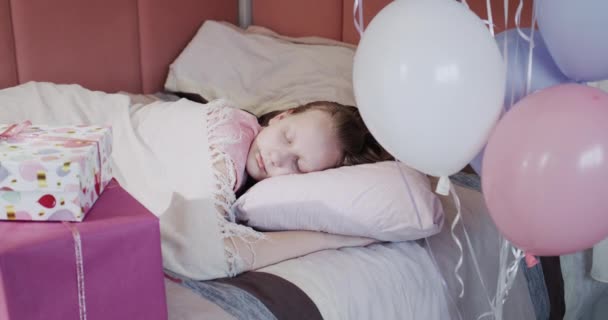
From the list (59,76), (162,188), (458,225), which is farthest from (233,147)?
(59,76)

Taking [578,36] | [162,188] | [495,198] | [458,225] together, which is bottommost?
[458,225]

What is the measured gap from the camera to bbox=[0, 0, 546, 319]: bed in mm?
1146

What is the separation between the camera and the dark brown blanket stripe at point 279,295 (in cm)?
111

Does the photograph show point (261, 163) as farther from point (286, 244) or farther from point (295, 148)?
point (286, 244)

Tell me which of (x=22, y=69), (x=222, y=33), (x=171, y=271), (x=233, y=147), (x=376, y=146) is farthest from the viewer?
(x=222, y=33)

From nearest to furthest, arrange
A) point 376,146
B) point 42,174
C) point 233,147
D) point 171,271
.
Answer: point 42,174 < point 171,271 < point 233,147 < point 376,146

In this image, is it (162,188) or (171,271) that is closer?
(171,271)

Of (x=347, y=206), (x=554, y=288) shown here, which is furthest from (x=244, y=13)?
(x=554, y=288)

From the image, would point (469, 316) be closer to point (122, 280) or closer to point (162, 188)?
point (162, 188)

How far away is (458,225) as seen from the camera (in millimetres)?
1436

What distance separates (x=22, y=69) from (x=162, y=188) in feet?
2.98

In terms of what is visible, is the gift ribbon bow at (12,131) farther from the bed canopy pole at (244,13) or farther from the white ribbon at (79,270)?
the bed canopy pole at (244,13)

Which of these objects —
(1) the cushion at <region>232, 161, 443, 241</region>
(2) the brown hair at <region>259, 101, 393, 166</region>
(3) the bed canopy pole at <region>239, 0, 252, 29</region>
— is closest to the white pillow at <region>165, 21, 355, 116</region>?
(3) the bed canopy pole at <region>239, 0, 252, 29</region>

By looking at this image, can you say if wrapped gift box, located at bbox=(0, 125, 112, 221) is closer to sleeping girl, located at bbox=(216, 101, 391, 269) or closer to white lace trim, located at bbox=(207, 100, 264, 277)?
white lace trim, located at bbox=(207, 100, 264, 277)
